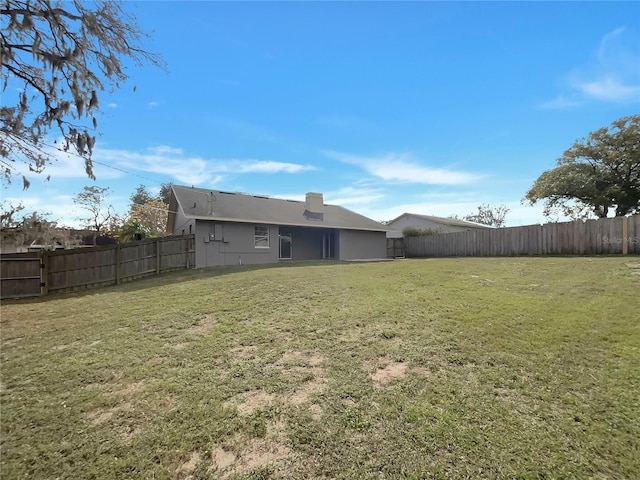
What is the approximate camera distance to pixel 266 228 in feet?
57.7

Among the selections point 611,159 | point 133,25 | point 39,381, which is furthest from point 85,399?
point 611,159

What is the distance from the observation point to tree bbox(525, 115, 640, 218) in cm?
2150

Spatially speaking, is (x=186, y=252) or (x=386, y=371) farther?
(x=186, y=252)

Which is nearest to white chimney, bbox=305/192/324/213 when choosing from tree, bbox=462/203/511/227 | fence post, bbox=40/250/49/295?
fence post, bbox=40/250/49/295

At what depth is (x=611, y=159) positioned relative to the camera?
21.8m

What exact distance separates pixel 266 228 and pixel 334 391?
14.7m

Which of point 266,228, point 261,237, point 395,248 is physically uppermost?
point 266,228

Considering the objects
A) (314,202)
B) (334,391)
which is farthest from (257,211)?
(334,391)

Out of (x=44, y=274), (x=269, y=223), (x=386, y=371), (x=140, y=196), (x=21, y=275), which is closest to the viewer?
(x=386, y=371)

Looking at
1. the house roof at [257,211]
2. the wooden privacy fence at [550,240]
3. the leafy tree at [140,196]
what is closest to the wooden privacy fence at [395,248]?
the house roof at [257,211]

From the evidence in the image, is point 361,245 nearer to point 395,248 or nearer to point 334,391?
point 395,248

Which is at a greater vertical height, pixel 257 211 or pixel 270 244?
pixel 257 211

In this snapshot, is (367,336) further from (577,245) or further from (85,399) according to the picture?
(577,245)

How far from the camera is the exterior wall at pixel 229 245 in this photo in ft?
49.5
